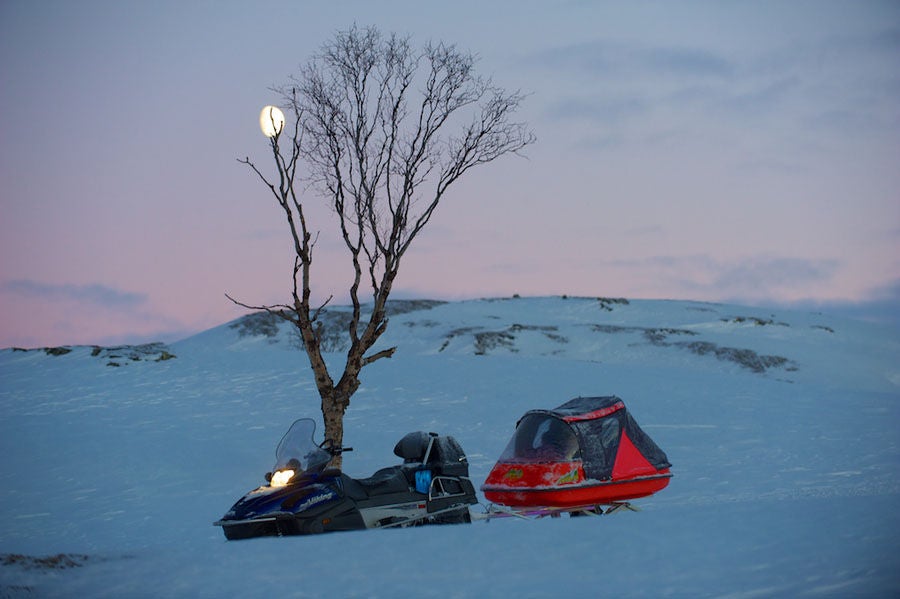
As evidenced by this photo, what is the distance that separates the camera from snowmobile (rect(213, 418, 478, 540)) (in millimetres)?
10398

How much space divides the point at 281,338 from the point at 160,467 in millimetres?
21918

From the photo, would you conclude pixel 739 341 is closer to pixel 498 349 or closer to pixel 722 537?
pixel 498 349

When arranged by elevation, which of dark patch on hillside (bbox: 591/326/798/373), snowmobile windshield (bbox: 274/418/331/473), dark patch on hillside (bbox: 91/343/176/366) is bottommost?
dark patch on hillside (bbox: 591/326/798/373)

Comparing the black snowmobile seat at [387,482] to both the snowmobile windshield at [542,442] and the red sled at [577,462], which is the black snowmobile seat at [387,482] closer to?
the red sled at [577,462]

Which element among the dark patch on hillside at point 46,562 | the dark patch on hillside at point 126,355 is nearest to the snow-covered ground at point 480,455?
the dark patch on hillside at point 46,562

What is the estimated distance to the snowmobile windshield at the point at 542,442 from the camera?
11273 mm

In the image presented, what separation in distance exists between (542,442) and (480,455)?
851 centimetres

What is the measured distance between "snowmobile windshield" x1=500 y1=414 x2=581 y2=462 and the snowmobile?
0.95 metres

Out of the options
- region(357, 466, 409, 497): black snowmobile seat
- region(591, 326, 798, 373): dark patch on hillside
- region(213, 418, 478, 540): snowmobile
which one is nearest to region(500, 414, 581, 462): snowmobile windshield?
region(213, 418, 478, 540): snowmobile

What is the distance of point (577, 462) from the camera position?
11.2m

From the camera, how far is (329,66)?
19.9 metres

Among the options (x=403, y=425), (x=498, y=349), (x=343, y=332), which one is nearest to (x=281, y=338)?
(x=343, y=332)

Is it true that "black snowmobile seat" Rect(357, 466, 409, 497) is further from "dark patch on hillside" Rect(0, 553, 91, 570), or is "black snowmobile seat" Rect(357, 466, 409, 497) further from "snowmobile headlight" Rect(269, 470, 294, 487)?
"dark patch on hillside" Rect(0, 553, 91, 570)

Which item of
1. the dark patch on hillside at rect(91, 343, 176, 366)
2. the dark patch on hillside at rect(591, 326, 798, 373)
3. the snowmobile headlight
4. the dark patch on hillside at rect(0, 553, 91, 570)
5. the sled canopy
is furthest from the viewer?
the dark patch on hillside at rect(591, 326, 798, 373)
